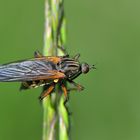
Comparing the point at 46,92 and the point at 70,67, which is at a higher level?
the point at 70,67

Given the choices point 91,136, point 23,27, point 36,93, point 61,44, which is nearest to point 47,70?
point 61,44

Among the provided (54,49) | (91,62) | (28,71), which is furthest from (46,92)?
(91,62)

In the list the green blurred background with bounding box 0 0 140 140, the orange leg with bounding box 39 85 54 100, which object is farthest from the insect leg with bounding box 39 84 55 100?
the green blurred background with bounding box 0 0 140 140

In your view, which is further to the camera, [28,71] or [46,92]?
[28,71]

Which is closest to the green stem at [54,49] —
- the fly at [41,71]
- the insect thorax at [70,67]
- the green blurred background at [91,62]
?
the fly at [41,71]

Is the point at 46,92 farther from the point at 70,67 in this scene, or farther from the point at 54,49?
the point at 70,67

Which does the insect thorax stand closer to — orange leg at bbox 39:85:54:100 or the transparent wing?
the transparent wing

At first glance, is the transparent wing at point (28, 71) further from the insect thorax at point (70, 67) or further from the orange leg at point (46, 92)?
the orange leg at point (46, 92)

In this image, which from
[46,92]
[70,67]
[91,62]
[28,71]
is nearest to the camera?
[46,92]
